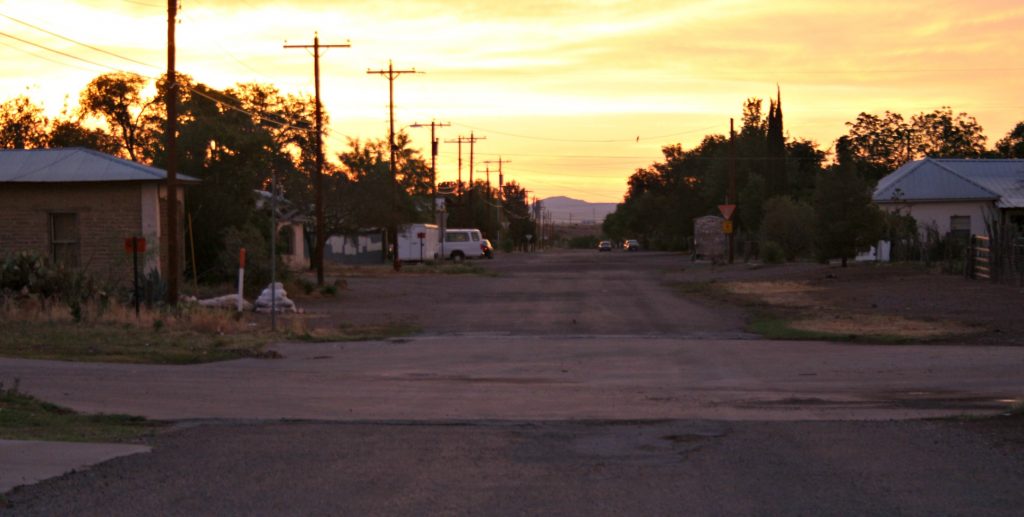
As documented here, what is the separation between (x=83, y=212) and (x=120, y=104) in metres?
45.1

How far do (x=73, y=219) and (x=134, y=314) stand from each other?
34.4ft

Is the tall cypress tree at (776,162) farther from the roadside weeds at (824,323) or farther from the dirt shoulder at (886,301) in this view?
the roadside weeds at (824,323)

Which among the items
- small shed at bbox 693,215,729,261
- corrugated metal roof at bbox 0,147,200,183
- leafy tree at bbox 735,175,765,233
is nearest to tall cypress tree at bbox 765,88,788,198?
leafy tree at bbox 735,175,765,233

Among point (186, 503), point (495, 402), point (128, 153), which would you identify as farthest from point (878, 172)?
point (186, 503)

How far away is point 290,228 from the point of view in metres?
60.6

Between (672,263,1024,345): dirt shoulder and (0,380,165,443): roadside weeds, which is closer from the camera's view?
(0,380,165,443): roadside weeds

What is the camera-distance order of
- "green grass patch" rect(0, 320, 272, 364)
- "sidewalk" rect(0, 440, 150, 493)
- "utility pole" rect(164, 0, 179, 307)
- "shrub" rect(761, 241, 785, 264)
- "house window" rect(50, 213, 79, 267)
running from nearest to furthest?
"sidewalk" rect(0, 440, 150, 493)
"green grass patch" rect(0, 320, 272, 364)
"utility pole" rect(164, 0, 179, 307)
"house window" rect(50, 213, 79, 267)
"shrub" rect(761, 241, 785, 264)

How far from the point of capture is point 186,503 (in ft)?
25.6

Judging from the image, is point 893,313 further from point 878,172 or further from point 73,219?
point 878,172

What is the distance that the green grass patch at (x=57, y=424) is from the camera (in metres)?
10.3

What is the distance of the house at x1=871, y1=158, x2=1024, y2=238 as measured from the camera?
55.2 metres

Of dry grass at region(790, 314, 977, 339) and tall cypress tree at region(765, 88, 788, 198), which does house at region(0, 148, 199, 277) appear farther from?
tall cypress tree at region(765, 88, 788, 198)

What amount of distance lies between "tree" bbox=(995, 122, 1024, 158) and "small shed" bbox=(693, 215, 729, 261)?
30871 millimetres

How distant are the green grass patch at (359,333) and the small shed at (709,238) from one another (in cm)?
4672
